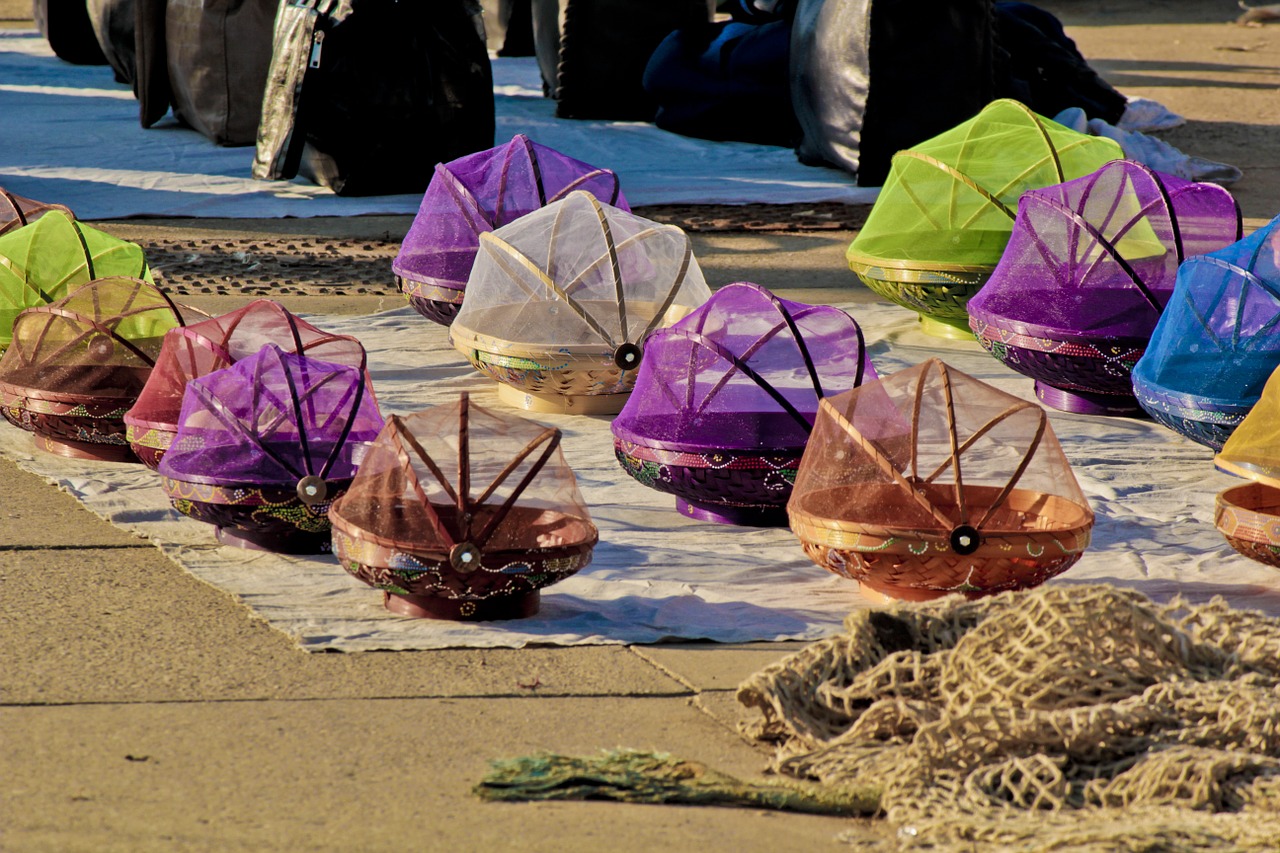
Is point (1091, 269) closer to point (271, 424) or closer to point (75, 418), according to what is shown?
point (271, 424)

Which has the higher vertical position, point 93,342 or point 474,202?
point 474,202

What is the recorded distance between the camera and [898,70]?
33.1 feet

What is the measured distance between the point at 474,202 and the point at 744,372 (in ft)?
7.84


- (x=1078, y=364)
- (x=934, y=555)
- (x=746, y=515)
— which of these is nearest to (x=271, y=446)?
(x=746, y=515)

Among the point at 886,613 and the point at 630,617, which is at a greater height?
the point at 886,613

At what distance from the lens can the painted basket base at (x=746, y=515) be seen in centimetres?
484

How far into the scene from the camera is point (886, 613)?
3541mm

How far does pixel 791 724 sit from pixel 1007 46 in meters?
9.34

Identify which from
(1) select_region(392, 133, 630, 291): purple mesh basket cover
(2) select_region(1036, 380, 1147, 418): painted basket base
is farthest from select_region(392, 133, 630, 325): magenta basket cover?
(2) select_region(1036, 380, 1147, 418): painted basket base

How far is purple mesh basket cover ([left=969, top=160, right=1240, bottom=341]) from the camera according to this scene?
19.3 ft

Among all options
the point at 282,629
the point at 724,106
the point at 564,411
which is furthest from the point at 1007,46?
the point at 282,629

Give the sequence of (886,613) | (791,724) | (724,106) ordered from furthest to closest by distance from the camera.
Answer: (724,106)
(886,613)
(791,724)

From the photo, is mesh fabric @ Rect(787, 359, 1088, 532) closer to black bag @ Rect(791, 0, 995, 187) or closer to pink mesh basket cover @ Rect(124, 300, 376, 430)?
pink mesh basket cover @ Rect(124, 300, 376, 430)

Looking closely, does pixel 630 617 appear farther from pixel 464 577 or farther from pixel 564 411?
pixel 564 411
